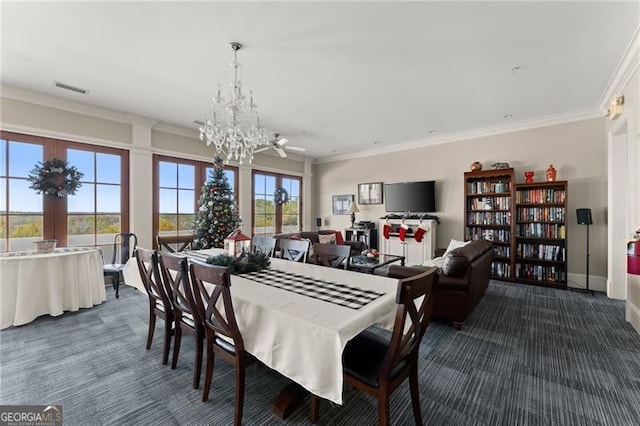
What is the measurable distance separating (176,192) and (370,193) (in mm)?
4360

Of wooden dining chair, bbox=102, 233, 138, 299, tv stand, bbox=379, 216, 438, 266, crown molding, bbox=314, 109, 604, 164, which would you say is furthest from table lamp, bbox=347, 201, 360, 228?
wooden dining chair, bbox=102, 233, 138, 299

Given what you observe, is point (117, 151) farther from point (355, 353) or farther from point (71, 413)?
point (355, 353)

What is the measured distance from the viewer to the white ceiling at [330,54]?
2.15m

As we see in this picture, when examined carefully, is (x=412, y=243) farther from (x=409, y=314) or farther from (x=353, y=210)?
(x=409, y=314)

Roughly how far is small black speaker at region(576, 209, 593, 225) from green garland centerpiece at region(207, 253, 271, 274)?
4.69 metres

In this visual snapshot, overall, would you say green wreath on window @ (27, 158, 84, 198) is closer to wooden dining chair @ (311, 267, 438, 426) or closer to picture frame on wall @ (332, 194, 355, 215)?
wooden dining chair @ (311, 267, 438, 426)

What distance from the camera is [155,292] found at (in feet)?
7.54

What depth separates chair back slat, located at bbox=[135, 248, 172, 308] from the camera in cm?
203

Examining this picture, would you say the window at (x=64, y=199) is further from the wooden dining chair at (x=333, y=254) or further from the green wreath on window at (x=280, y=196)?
the wooden dining chair at (x=333, y=254)

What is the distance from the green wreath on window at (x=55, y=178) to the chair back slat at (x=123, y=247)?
35.8 inches

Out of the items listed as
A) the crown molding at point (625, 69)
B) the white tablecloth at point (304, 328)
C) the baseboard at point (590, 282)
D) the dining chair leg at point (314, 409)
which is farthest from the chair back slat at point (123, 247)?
the baseboard at point (590, 282)

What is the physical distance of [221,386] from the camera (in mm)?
1935

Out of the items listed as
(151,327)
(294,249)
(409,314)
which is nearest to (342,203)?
(294,249)

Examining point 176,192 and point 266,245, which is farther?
point 176,192
